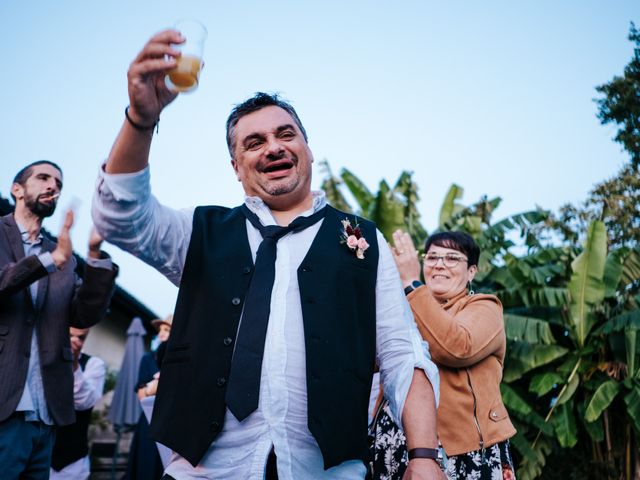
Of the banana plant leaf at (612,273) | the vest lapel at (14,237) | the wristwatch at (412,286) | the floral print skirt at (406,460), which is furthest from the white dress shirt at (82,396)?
the banana plant leaf at (612,273)

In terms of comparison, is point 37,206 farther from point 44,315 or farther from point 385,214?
point 385,214

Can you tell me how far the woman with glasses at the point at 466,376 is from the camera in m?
3.29

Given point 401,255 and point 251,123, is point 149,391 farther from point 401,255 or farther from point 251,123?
point 251,123

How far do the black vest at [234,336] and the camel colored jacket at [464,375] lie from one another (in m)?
1.30

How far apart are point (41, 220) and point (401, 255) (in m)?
2.28

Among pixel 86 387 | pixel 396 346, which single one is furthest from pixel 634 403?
pixel 396 346

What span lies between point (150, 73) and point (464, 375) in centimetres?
263

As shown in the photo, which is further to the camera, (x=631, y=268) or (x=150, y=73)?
(x=631, y=268)

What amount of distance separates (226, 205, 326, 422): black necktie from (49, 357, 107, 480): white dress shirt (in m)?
3.17

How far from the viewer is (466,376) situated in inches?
139

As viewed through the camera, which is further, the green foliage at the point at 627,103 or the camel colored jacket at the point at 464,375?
the green foliage at the point at 627,103

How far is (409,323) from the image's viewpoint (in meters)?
2.24

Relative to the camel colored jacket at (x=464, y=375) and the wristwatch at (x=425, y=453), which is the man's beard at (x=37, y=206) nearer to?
the camel colored jacket at (x=464, y=375)

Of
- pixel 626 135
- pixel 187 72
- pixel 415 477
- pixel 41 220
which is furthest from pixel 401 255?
pixel 626 135
